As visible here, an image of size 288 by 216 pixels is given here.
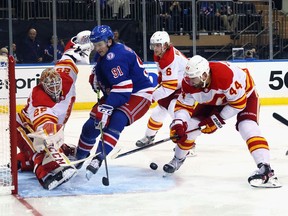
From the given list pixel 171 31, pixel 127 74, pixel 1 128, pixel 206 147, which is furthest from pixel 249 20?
pixel 127 74

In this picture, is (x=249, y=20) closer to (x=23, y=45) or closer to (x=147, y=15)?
(x=147, y=15)

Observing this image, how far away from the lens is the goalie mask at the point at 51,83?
4625mm

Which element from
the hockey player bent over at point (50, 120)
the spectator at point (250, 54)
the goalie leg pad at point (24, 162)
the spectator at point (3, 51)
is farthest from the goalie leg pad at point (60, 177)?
the spectator at point (250, 54)

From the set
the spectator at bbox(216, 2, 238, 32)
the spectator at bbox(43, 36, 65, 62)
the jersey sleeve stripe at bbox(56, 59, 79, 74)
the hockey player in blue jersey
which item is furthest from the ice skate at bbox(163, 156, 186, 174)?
the spectator at bbox(216, 2, 238, 32)

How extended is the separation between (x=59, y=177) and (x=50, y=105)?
53 cm

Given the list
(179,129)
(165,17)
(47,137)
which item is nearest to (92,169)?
(47,137)

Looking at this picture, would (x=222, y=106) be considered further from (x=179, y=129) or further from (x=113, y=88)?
(x=113, y=88)

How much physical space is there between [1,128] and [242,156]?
2.09 meters

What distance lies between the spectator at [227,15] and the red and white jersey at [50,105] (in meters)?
7.26

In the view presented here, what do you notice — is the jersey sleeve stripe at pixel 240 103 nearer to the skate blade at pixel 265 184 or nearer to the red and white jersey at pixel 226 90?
the red and white jersey at pixel 226 90

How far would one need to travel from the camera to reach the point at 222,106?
462cm

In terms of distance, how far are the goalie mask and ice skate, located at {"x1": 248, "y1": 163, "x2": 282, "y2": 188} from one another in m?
1.40

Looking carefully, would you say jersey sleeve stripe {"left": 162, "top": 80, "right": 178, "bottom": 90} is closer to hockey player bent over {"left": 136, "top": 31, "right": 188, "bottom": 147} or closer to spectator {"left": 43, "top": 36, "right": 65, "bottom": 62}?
hockey player bent over {"left": 136, "top": 31, "right": 188, "bottom": 147}

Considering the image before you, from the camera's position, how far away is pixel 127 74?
4.68m
